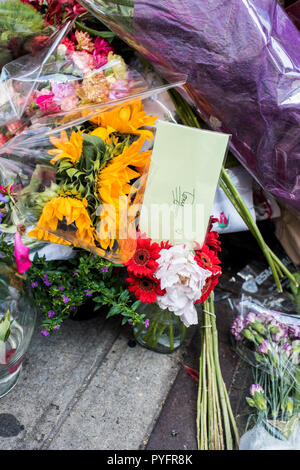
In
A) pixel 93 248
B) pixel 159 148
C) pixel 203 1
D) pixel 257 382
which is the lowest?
pixel 257 382

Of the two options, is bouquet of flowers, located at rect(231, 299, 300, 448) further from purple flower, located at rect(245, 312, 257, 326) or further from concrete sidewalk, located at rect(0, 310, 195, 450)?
concrete sidewalk, located at rect(0, 310, 195, 450)

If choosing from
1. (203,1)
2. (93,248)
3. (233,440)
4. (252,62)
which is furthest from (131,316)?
(203,1)

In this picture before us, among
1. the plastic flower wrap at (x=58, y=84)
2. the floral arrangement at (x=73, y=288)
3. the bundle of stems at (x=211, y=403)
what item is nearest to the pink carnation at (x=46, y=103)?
the plastic flower wrap at (x=58, y=84)

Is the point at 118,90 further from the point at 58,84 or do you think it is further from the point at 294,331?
the point at 294,331

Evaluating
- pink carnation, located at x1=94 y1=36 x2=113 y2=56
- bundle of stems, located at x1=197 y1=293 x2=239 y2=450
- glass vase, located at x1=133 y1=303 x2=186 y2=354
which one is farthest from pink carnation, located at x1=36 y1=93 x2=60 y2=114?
bundle of stems, located at x1=197 y1=293 x2=239 y2=450

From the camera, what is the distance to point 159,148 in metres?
1.13

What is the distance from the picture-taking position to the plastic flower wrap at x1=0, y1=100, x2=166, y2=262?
1.05 m

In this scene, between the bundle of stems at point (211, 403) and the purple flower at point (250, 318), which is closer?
the bundle of stems at point (211, 403)

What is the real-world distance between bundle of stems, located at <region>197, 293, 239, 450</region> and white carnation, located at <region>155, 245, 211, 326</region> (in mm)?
263

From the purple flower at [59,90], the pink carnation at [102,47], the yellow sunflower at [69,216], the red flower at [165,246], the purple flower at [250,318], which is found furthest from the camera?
the purple flower at [250,318]

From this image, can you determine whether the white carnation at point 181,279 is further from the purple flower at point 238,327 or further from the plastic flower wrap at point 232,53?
the plastic flower wrap at point 232,53

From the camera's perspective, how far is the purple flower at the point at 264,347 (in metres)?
1.38

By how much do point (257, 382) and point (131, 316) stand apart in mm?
520
